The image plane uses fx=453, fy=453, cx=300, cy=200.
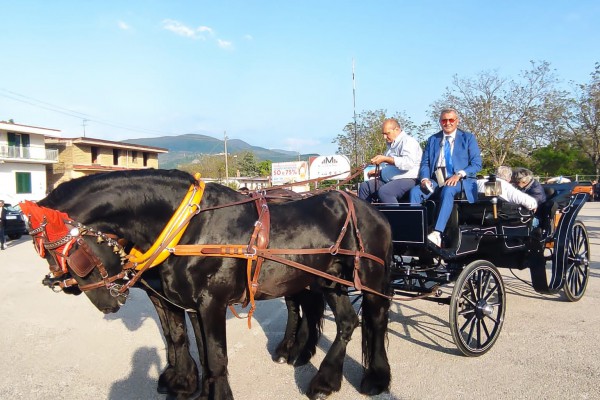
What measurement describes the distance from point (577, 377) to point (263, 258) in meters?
2.83

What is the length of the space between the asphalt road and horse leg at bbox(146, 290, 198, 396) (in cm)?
24

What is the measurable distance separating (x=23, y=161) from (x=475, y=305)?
37176 millimetres

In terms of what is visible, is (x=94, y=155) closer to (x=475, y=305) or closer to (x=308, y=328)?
(x=308, y=328)

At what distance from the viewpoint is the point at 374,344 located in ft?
12.8

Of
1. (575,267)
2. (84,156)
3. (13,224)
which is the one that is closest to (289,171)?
(13,224)

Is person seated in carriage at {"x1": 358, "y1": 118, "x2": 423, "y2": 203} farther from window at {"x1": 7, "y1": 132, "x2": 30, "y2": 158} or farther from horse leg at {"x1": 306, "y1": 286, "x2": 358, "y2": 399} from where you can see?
window at {"x1": 7, "y1": 132, "x2": 30, "y2": 158}

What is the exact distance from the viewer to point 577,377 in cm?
377

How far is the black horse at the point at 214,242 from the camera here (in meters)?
3.01

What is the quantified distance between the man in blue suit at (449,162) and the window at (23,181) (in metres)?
35.3

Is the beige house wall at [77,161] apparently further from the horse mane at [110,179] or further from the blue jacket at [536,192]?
the horse mane at [110,179]

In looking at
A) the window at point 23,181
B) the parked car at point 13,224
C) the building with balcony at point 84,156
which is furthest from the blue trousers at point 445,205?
the building with balcony at point 84,156

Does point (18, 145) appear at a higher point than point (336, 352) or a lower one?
higher

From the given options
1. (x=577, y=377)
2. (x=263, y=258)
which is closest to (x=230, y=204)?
(x=263, y=258)

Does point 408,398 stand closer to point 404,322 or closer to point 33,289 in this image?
point 404,322
